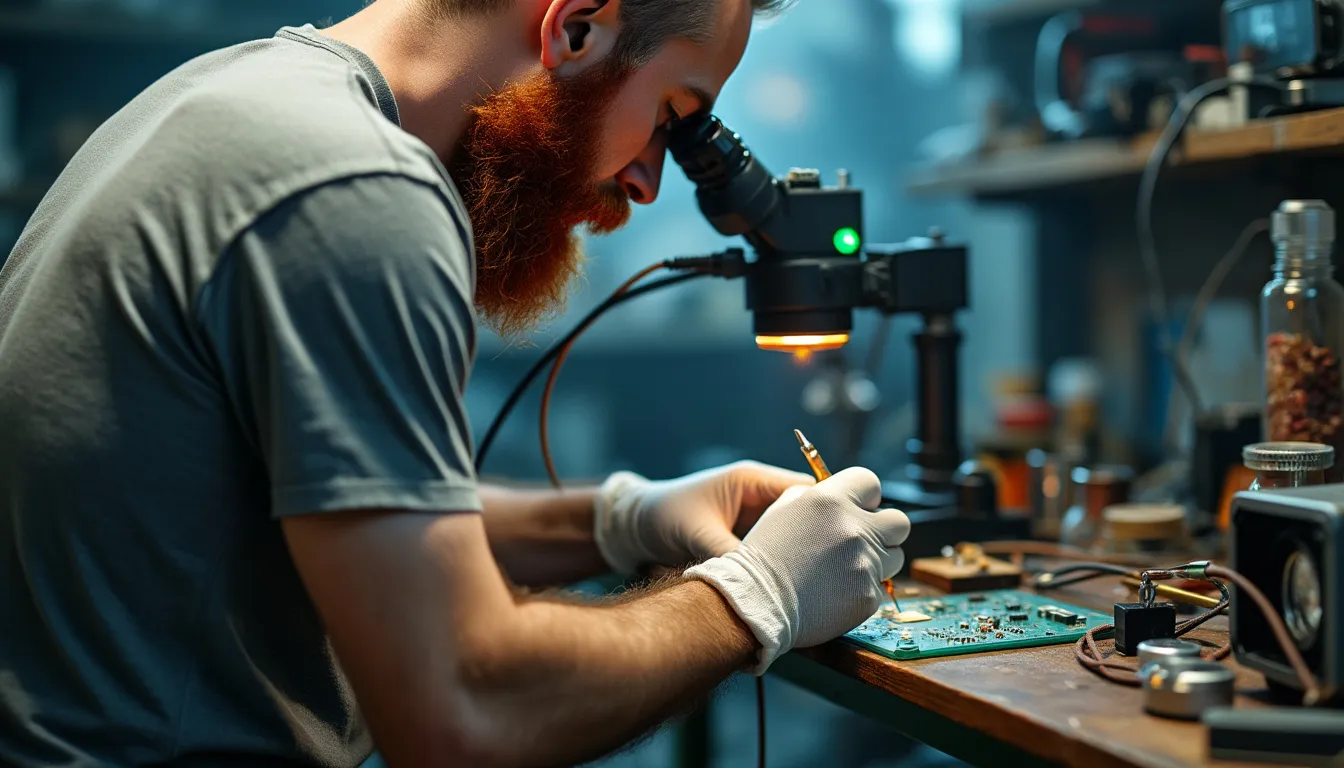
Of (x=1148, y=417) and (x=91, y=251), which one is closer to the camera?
(x=91, y=251)

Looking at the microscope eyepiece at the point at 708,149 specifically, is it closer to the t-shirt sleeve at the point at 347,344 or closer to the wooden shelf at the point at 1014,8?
the t-shirt sleeve at the point at 347,344

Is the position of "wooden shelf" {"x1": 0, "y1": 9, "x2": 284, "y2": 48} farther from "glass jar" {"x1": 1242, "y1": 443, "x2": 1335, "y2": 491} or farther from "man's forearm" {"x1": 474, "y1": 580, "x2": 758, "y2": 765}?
"glass jar" {"x1": 1242, "y1": 443, "x2": 1335, "y2": 491}

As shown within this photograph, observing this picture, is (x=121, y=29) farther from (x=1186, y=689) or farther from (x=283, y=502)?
(x=1186, y=689)

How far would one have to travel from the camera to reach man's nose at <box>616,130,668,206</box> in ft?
4.13

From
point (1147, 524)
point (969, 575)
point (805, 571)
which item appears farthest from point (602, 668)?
point (1147, 524)

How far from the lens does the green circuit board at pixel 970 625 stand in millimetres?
978

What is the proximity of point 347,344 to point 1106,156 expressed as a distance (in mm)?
1403

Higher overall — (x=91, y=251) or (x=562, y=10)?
(x=562, y=10)

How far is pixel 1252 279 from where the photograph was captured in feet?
6.53

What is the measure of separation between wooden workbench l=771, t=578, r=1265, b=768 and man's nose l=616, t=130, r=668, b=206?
52 cm

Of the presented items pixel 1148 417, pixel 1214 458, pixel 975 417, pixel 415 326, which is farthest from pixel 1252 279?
pixel 415 326

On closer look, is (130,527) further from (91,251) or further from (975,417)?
(975,417)

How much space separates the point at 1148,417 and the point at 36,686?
2.08 metres

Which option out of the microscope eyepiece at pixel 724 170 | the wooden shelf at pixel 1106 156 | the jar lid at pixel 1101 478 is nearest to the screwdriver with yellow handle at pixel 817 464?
the microscope eyepiece at pixel 724 170
